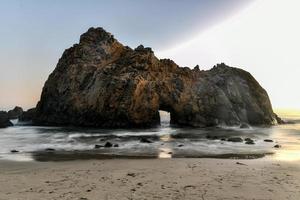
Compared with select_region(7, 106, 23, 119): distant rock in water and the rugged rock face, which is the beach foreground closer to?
the rugged rock face

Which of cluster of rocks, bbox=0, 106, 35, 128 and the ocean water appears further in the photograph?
cluster of rocks, bbox=0, 106, 35, 128

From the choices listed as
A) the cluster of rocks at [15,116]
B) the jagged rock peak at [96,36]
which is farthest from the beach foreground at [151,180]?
the jagged rock peak at [96,36]

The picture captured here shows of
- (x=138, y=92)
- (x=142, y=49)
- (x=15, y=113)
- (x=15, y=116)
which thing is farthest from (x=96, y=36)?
(x=15, y=113)

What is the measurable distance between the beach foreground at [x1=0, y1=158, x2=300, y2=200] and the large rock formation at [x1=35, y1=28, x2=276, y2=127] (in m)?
42.3

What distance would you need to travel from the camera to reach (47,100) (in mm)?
73438

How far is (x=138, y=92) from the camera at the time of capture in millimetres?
60156

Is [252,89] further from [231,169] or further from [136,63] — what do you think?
[231,169]

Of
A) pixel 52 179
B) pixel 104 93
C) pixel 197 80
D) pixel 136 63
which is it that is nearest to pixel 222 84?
Answer: pixel 197 80

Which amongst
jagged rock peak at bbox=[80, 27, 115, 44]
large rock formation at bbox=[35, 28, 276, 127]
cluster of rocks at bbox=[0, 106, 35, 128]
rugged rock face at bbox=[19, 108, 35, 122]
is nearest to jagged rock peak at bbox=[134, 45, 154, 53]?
large rock formation at bbox=[35, 28, 276, 127]

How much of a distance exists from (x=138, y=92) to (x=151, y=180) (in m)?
46.7

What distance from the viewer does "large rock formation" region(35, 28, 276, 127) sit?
61.0 meters

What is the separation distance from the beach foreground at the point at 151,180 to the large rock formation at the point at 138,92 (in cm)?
4228

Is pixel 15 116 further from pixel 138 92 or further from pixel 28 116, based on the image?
pixel 138 92

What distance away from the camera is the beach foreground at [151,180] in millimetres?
11352
